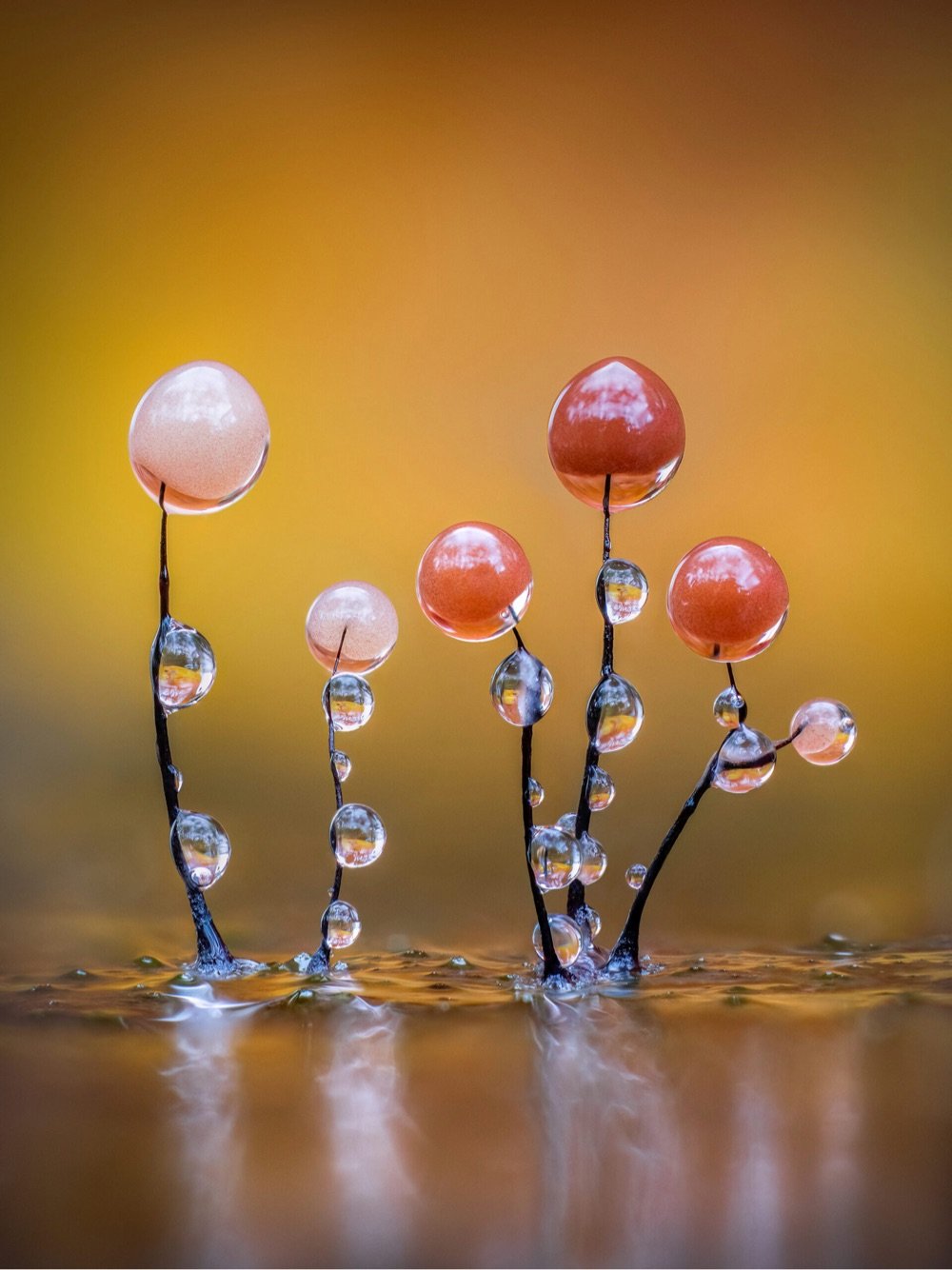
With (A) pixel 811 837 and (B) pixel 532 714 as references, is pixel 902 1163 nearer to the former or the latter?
(B) pixel 532 714

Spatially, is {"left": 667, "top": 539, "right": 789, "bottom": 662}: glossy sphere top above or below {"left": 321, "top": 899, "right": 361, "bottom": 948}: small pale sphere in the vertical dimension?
above

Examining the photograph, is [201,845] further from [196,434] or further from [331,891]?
[196,434]

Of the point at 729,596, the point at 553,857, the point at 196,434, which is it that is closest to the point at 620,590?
the point at 729,596

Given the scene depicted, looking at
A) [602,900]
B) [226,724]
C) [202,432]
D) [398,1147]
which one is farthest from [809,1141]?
[226,724]

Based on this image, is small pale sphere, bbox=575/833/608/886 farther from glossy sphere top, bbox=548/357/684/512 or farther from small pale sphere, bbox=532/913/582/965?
glossy sphere top, bbox=548/357/684/512

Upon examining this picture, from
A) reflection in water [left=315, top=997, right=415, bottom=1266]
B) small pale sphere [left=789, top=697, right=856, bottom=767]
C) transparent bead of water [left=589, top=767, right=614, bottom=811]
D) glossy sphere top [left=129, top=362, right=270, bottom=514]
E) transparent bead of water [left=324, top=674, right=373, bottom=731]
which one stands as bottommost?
reflection in water [left=315, top=997, right=415, bottom=1266]

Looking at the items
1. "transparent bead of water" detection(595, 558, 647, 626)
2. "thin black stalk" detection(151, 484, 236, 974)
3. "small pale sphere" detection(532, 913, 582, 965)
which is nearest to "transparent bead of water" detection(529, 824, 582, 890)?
"small pale sphere" detection(532, 913, 582, 965)
